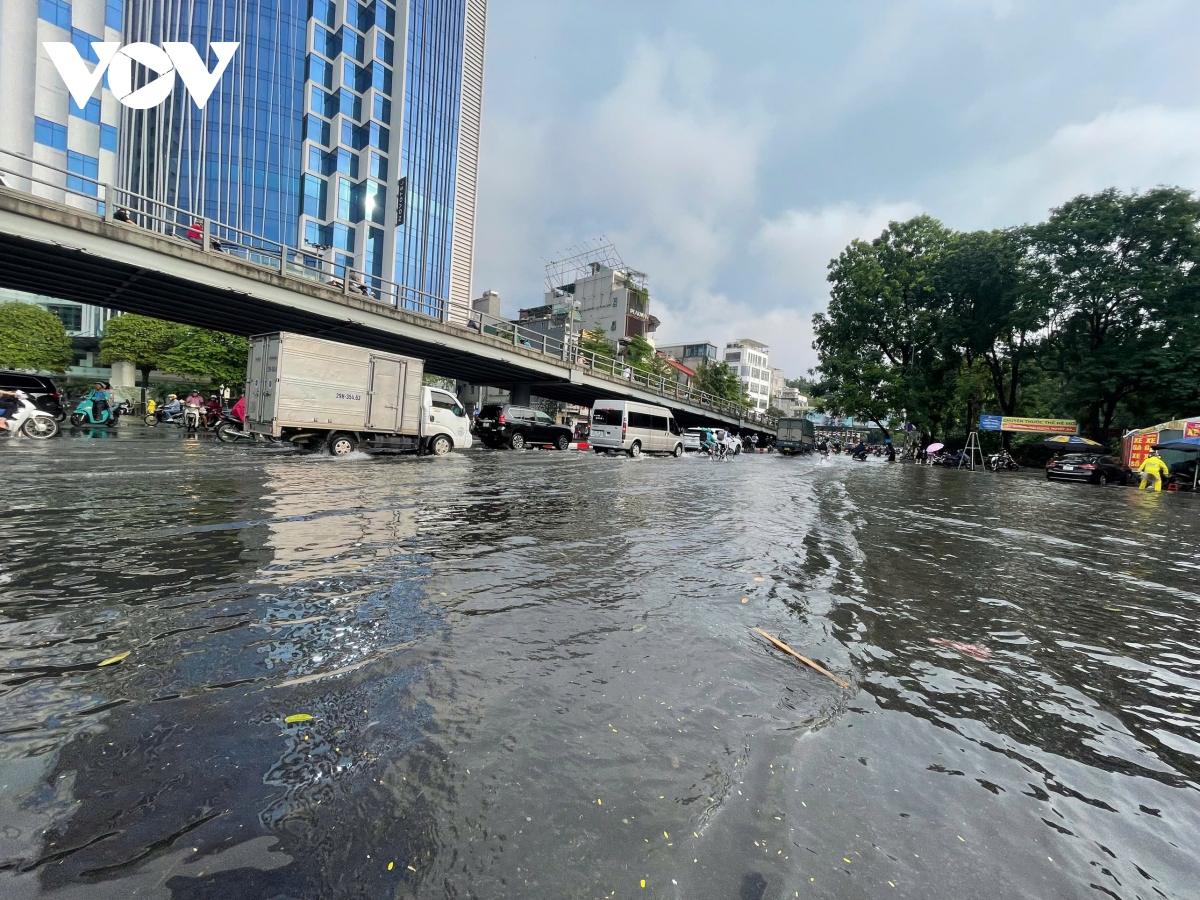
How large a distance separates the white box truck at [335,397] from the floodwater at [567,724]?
9775mm

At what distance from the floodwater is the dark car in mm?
26373

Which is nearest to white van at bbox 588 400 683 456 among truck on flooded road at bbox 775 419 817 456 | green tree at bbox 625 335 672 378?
truck on flooded road at bbox 775 419 817 456

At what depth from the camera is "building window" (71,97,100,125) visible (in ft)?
159

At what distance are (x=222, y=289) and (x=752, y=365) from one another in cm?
11841

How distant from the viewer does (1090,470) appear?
26.1 metres

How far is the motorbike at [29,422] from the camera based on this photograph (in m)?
17.0

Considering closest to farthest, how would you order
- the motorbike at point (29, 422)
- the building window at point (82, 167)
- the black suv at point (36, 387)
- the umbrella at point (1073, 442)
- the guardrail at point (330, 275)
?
the motorbike at point (29, 422), the guardrail at point (330, 275), the black suv at point (36, 387), the umbrella at point (1073, 442), the building window at point (82, 167)

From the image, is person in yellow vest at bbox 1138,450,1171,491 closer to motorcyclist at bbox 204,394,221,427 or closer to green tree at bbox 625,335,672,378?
green tree at bbox 625,335,672,378

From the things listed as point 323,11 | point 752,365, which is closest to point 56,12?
point 323,11

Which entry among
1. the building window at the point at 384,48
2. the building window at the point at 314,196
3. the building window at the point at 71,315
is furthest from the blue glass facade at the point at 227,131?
the building window at the point at 71,315

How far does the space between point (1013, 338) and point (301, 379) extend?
43701mm

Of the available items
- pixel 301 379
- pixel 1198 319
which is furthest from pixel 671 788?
pixel 1198 319

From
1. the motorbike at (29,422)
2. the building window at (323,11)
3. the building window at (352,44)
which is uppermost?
the building window at (323,11)

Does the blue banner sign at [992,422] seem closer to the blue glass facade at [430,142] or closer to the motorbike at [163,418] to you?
the motorbike at [163,418]
